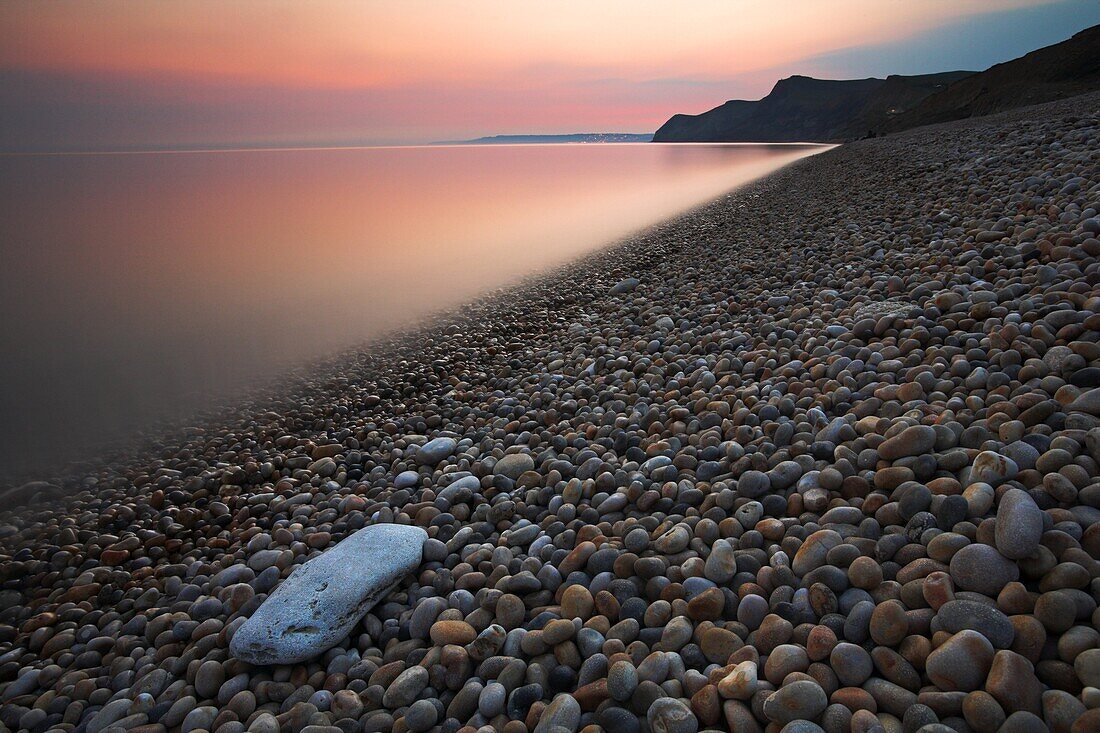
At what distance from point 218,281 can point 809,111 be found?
13352 centimetres

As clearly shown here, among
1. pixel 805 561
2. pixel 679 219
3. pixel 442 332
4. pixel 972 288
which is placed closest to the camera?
pixel 805 561

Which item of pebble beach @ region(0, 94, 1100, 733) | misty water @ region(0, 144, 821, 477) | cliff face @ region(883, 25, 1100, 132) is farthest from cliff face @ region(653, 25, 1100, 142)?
pebble beach @ region(0, 94, 1100, 733)

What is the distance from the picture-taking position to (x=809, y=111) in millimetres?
118625

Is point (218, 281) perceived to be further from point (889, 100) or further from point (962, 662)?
point (889, 100)

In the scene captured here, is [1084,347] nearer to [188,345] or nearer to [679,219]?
[188,345]

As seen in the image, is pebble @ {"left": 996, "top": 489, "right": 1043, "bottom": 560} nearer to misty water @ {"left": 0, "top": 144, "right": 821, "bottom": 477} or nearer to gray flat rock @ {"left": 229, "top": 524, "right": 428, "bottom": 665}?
gray flat rock @ {"left": 229, "top": 524, "right": 428, "bottom": 665}

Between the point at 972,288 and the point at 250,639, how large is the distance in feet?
15.3

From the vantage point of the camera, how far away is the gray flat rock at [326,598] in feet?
7.95

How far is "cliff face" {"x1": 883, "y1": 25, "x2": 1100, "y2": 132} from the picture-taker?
1332 inches

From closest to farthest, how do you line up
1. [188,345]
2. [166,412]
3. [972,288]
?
[972,288] < [166,412] < [188,345]

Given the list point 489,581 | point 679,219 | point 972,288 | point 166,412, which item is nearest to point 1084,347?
point 972,288

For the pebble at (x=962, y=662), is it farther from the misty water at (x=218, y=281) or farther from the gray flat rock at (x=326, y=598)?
the misty water at (x=218, y=281)

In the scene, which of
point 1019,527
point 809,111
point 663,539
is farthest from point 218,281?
point 809,111

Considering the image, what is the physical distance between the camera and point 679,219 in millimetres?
15641
